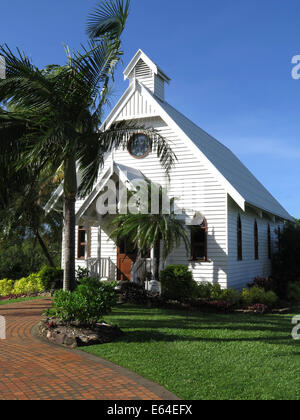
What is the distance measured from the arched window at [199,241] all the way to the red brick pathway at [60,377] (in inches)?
321

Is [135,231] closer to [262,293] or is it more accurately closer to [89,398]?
[262,293]

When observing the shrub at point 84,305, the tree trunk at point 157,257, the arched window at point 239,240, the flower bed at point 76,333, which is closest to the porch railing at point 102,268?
the tree trunk at point 157,257

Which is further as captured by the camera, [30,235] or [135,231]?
[30,235]

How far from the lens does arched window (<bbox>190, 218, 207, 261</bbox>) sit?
49.6ft

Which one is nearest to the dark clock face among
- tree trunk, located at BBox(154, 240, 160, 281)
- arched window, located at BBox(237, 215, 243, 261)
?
tree trunk, located at BBox(154, 240, 160, 281)

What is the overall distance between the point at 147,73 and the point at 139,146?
4.04 metres

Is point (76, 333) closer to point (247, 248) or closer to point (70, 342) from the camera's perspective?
point (70, 342)

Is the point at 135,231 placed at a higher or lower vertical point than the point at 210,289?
higher

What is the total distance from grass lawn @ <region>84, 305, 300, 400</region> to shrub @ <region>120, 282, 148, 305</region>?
210 centimetres

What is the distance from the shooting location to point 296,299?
16.7 m

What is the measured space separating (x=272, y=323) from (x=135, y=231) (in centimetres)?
524

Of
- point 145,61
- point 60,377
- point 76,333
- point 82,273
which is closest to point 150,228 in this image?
point 82,273


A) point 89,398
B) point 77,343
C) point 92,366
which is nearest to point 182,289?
point 77,343
